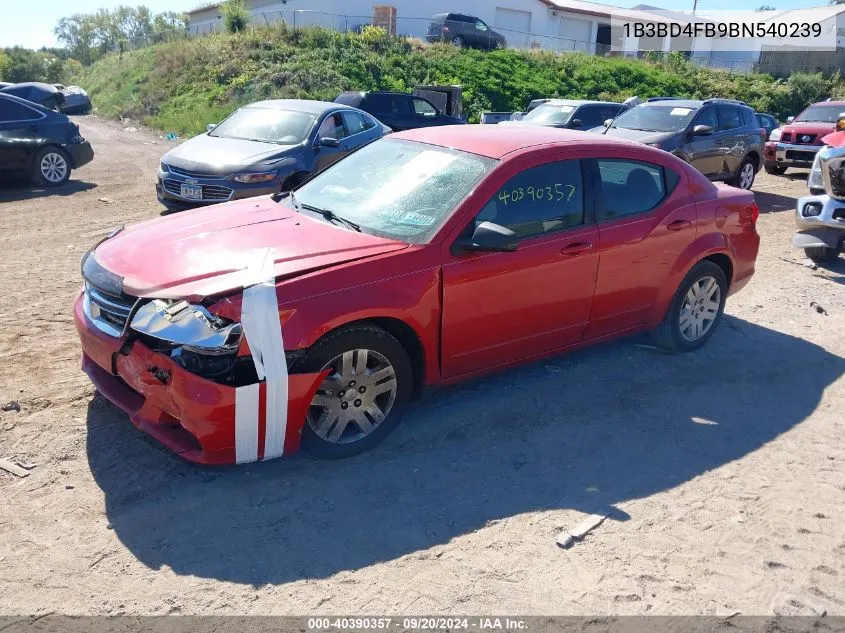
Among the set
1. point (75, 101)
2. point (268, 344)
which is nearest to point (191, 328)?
point (268, 344)

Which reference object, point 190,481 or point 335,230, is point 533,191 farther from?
point 190,481

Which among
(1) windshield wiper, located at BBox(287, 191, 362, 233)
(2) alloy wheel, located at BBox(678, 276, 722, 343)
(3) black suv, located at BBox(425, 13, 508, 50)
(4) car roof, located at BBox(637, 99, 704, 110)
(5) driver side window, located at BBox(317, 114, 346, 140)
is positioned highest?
(3) black suv, located at BBox(425, 13, 508, 50)

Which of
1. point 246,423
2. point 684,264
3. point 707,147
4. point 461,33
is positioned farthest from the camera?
point 461,33

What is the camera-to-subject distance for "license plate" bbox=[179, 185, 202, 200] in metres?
8.87

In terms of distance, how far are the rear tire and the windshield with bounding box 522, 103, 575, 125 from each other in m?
Answer: 6.75

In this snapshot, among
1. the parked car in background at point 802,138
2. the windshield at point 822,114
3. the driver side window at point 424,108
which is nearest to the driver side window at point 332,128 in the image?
the driver side window at point 424,108

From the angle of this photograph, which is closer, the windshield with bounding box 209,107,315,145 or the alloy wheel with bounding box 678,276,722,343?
the alloy wheel with bounding box 678,276,722,343

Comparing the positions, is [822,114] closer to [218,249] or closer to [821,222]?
[821,222]

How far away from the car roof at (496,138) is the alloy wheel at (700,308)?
1.26 meters

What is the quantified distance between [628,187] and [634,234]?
0.36 m

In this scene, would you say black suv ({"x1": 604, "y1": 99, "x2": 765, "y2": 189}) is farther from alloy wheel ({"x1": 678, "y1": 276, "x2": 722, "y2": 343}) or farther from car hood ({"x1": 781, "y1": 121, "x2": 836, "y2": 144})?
alloy wheel ({"x1": 678, "y1": 276, "x2": 722, "y2": 343})

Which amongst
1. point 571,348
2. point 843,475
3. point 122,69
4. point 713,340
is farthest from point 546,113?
point 122,69

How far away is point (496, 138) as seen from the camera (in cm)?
475

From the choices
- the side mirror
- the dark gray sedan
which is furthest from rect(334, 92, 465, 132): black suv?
the side mirror
